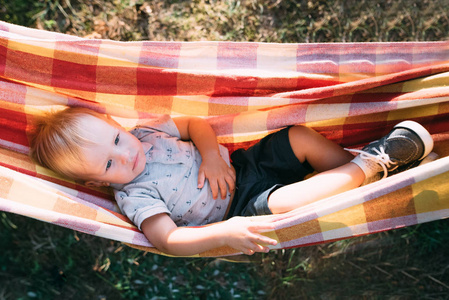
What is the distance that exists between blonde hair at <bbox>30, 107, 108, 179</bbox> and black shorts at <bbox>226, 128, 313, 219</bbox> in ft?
1.92

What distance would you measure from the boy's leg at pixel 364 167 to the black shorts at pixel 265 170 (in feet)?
0.32

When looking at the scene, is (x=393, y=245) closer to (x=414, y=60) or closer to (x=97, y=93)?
(x=414, y=60)

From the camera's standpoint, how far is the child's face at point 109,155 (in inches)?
58.7

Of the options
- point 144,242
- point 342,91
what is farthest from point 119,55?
point 342,91

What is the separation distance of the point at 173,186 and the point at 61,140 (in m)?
0.43

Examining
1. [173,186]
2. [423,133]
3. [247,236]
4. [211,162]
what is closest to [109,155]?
[173,186]

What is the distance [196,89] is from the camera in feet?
Result: 5.02

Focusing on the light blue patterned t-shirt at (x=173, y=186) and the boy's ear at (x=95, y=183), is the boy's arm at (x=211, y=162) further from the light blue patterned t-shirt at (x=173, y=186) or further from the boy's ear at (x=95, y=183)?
the boy's ear at (x=95, y=183)

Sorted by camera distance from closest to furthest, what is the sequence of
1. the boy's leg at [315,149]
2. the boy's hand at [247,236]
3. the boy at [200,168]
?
the boy's hand at [247,236], the boy at [200,168], the boy's leg at [315,149]

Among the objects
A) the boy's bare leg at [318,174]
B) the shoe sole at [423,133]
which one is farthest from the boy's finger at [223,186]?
the shoe sole at [423,133]

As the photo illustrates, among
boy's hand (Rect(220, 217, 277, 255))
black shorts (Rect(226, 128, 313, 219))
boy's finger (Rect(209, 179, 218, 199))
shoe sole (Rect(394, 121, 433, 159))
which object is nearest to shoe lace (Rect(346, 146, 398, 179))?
shoe sole (Rect(394, 121, 433, 159))

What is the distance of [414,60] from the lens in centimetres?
149

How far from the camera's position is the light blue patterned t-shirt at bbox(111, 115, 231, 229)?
5.25 feet

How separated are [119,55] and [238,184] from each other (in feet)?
2.18
